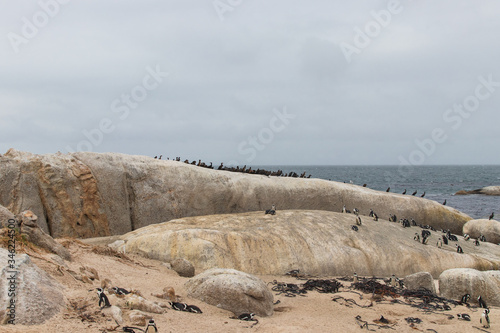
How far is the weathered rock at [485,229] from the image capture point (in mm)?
25500

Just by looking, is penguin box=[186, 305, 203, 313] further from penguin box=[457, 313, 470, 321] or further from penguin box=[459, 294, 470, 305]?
penguin box=[459, 294, 470, 305]

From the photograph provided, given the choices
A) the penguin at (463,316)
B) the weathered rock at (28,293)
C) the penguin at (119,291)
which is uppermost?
the weathered rock at (28,293)

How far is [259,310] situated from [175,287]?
218cm

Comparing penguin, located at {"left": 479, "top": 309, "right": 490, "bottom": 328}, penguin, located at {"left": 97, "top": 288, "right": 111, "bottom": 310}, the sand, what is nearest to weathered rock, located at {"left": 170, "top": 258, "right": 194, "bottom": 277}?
the sand

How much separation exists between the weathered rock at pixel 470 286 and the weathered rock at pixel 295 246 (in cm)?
245

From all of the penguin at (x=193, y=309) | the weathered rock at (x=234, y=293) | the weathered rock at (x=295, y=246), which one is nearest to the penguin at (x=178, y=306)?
the penguin at (x=193, y=309)

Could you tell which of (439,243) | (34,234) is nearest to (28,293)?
(34,234)

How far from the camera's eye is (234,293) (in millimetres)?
9719

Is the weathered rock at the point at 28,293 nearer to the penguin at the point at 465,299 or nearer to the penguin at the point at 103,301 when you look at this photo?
the penguin at the point at 103,301

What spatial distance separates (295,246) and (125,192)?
22.2ft

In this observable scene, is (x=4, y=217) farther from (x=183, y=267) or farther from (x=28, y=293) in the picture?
(x=183, y=267)

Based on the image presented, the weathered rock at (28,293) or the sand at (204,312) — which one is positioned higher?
the weathered rock at (28,293)

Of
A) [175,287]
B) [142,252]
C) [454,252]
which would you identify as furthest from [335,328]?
[454,252]

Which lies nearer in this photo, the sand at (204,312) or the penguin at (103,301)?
the sand at (204,312)
